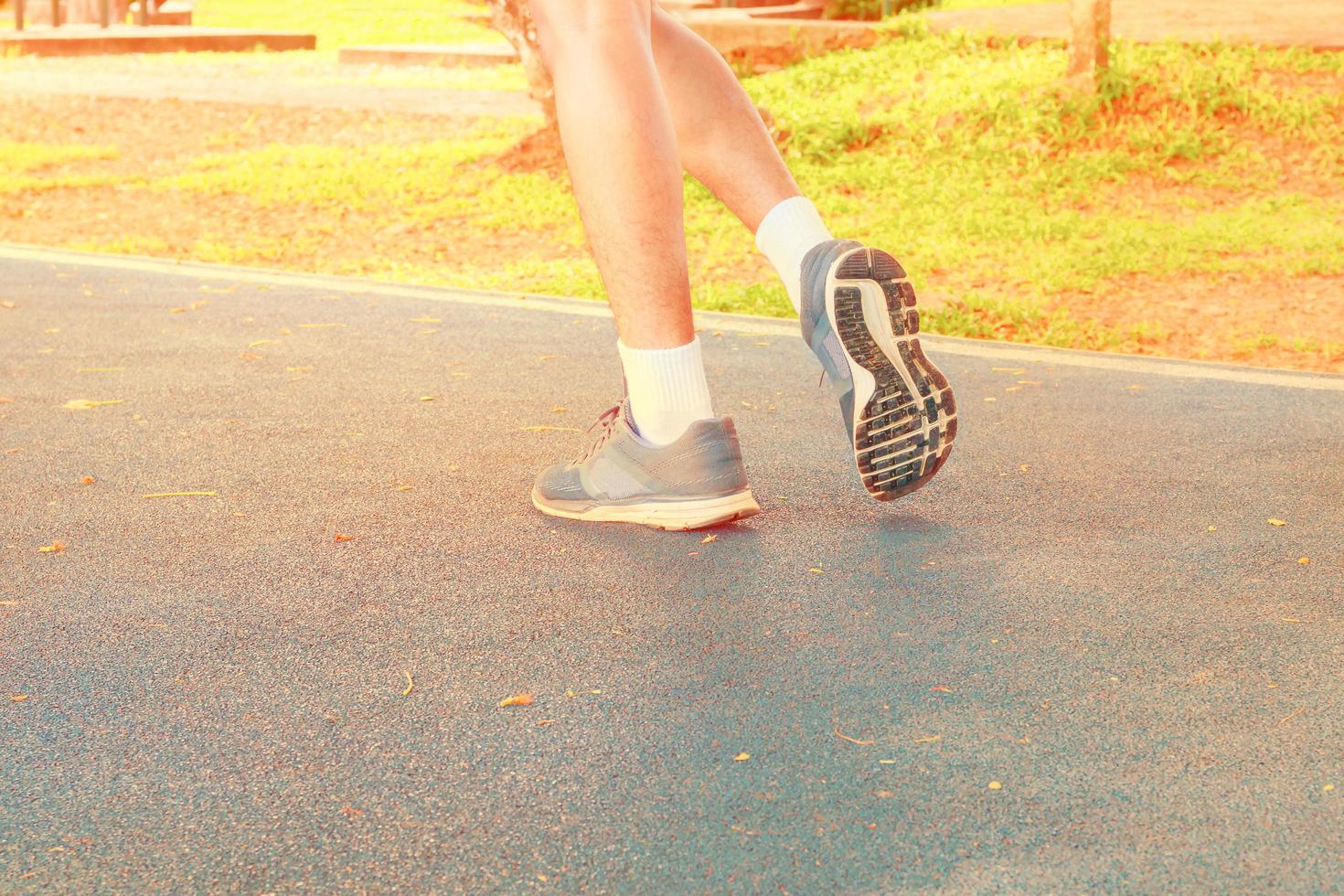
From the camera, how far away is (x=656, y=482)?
236cm

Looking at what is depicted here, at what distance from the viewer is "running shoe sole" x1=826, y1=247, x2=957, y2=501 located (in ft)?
7.54

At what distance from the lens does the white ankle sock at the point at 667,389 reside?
2.33m

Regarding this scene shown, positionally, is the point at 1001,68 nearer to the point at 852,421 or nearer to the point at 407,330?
the point at 407,330

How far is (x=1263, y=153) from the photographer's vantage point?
22.9ft

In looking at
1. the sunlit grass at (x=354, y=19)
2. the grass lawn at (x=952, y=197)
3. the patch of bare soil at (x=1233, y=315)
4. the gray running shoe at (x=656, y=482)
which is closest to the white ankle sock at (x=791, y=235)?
the gray running shoe at (x=656, y=482)

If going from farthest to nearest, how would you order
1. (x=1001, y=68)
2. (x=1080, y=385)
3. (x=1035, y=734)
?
(x=1001, y=68)
(x=1080, y=385)
(x=1035, y=734)

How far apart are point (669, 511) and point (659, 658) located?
1.77 feet

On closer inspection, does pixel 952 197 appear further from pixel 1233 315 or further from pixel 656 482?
pixel 656 482

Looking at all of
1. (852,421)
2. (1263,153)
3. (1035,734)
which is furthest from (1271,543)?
(1263,153)

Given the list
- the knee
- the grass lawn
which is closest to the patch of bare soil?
the grass lawn

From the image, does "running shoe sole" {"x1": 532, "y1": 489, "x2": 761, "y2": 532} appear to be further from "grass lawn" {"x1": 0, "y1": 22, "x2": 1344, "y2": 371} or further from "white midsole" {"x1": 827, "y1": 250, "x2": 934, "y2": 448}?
"grass lawn" {"x1": 0, "y1": 22, "x2": 1344, "y2": 371}

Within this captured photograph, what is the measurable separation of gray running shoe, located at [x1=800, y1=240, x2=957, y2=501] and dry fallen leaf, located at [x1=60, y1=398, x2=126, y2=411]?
166 cm

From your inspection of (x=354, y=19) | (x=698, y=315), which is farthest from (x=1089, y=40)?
(x=354, y=19)

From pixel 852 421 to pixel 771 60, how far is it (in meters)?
8.03
